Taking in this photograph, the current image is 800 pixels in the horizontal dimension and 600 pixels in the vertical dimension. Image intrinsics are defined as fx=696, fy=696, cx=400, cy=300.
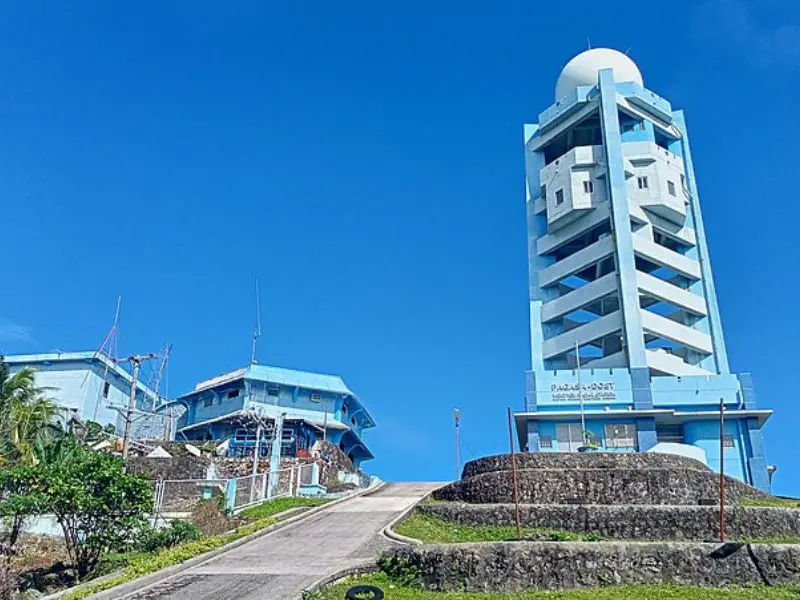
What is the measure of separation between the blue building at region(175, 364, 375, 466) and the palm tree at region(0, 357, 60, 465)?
15001 mm

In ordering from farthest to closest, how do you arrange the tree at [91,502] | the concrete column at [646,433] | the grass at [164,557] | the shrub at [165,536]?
the concrete column at [646,433] → the shrub at [165,536] → the tree at [91,502] → the grass at [164,557]

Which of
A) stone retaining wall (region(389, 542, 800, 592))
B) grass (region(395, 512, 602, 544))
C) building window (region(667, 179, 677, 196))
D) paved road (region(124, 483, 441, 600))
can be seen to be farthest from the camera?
building window (region(667, 179, 677, 196))

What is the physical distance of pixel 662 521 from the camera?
1753 centimetres

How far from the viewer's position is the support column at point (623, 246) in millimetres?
37750

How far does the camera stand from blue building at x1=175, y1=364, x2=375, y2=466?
154ft

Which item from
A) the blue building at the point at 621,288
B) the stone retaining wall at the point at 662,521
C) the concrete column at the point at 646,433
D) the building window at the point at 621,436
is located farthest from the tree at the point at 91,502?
the concrete column at the point at 646,433

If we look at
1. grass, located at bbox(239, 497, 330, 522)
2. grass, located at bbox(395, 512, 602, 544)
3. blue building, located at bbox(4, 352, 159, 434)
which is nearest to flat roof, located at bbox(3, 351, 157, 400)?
blue building, located at bbox(4, 352, 159, 434)

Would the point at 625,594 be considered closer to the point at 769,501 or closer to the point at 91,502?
the point at 91,502

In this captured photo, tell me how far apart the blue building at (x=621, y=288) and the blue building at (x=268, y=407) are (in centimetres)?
Result: 1542

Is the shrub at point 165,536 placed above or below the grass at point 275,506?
below

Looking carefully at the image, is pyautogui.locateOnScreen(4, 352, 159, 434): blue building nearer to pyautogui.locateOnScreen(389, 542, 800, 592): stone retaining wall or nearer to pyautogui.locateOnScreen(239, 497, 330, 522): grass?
pyautogui.locateOnScreen(239, 497, 330, 522): grass

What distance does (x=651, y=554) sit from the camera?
12070mm

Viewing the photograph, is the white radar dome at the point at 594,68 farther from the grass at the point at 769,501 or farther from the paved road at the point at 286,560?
the paved road at the point at 286,560

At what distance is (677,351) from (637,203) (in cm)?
944
